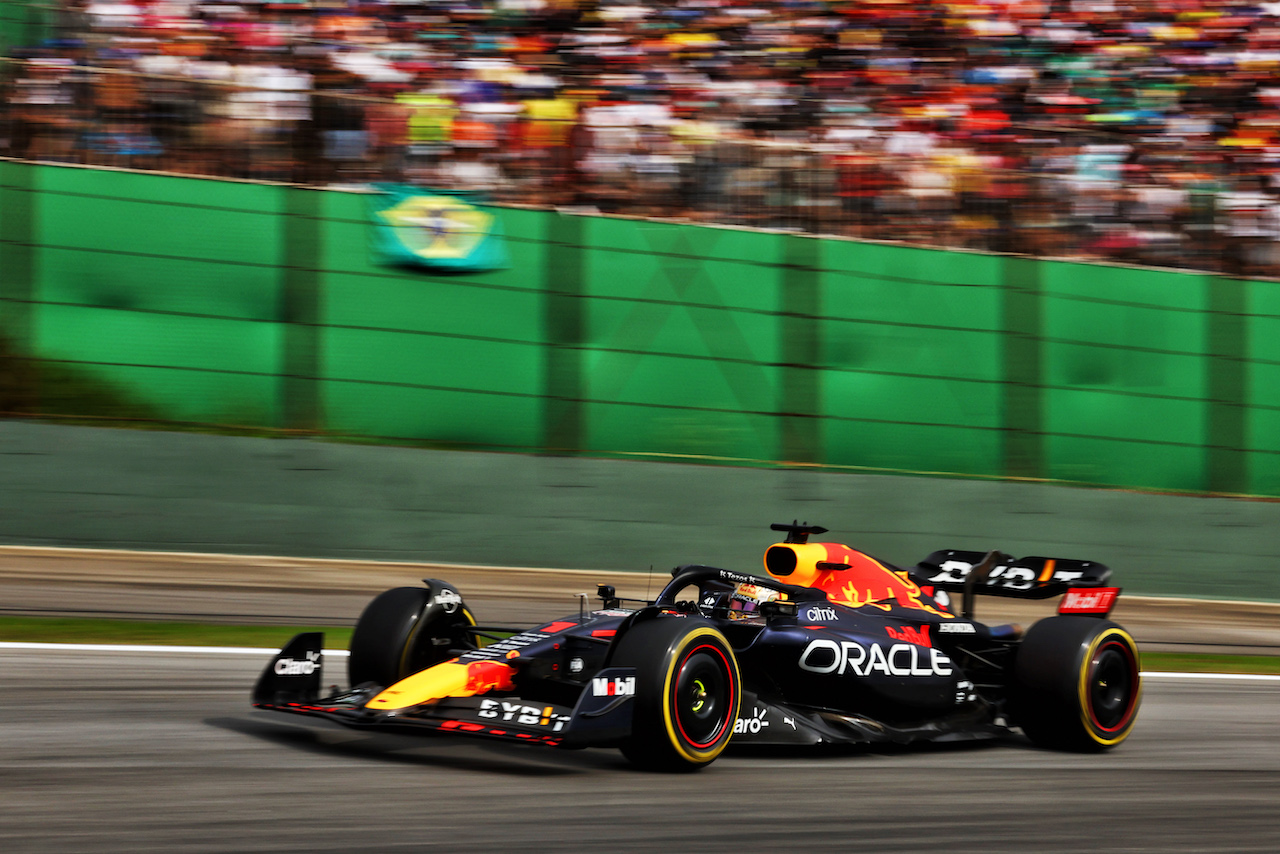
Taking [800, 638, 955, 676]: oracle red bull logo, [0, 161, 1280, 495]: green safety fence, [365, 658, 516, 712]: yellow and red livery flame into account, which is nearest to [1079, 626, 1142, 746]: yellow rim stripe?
[800, 638, 955, 676]: oracle red bull logo

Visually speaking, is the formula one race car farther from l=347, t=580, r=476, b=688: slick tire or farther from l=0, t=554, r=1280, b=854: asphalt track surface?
l=0, t=554, r=1280, b=854: asphalt track surface

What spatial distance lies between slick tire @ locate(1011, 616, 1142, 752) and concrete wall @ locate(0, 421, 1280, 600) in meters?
6.14

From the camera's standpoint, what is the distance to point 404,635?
19.1 feet

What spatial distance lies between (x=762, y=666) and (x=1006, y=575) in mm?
2030

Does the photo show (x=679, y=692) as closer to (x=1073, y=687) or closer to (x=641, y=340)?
(x=1073, y=687)

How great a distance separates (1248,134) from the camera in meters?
15.7

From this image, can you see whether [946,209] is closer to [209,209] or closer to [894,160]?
[894,160]

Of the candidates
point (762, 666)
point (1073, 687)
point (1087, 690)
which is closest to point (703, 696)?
point (762, 666)

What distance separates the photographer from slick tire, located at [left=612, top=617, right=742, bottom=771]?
5109mm

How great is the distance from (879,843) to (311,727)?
8.35ft

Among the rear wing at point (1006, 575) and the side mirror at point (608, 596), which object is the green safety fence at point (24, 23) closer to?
the side mirror at point (608, 596)

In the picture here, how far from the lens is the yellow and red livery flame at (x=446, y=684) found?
5.24 meters

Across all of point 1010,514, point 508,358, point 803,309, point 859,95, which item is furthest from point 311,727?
point 859,95

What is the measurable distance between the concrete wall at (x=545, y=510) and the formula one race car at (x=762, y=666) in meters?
5.40
